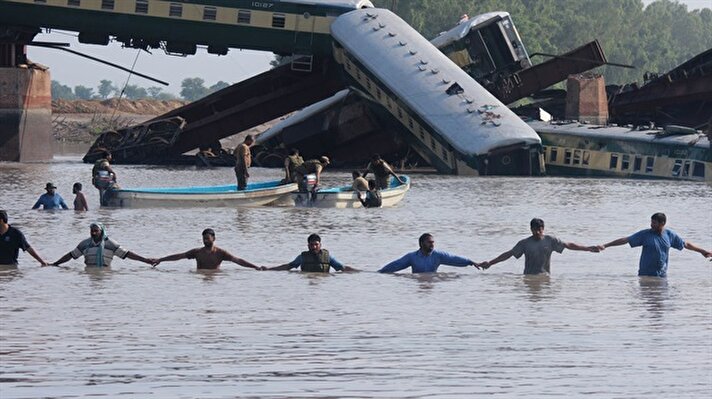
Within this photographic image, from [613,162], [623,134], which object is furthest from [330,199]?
[623,134]

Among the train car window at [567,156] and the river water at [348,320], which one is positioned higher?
the train car window at [567,156]

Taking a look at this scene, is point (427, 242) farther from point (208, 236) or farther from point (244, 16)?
point (244, 16)

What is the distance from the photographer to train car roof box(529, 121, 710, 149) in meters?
57.3

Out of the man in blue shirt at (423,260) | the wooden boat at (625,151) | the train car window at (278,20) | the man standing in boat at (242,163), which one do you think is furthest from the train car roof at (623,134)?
the man in blue shirt at (423,260)

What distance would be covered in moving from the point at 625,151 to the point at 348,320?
39510 millimetres

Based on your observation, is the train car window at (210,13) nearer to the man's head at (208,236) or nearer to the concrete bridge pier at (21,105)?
the concrete bridge pier at (21,105)

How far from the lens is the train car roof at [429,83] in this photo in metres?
55.1

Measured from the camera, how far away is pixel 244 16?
202 feet

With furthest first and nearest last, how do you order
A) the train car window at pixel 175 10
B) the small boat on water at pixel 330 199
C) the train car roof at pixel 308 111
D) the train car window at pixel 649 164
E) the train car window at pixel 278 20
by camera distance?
the train car roof at pixel 308 111 → the train car window at pixel 278 20 → the train car window at pixel 175 10 → the train car window at pixel 649 164 → the small boat on water at pixel 330 199

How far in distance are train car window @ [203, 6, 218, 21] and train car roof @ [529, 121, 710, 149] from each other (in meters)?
13.0

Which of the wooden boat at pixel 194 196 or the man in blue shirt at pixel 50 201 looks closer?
the man in blue shirt at pixel 50 201

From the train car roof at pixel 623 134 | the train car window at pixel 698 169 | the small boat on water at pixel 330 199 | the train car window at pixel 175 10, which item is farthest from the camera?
the train car window at pixel 175 10

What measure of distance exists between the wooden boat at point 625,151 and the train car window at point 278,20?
34.8ft

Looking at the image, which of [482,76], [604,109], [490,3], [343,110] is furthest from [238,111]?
[490,3]
